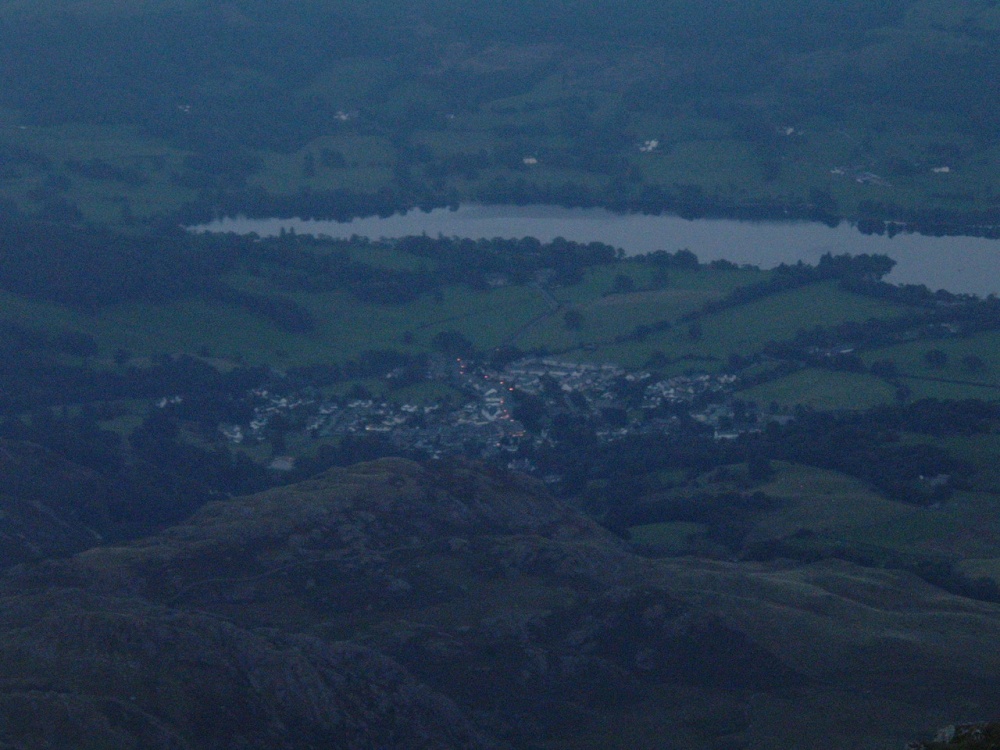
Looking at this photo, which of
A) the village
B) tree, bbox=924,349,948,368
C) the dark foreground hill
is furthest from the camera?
tree, bbox=924,349,948,368

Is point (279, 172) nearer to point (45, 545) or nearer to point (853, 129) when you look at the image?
point (853, 129)

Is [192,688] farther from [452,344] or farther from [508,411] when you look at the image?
[452,344]

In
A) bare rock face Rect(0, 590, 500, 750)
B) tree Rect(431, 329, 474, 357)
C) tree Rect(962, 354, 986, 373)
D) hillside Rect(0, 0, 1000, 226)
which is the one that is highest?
hillside Rect(0, 0, 1000, 226)

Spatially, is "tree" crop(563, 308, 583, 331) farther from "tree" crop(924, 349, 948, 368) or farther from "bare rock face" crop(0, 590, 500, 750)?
"bare rock face" crop(0, 590, 500, 750)

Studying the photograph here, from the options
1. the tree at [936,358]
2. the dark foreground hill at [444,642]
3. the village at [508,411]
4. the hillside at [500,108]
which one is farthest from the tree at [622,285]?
the dark foreground hill at [444,642]

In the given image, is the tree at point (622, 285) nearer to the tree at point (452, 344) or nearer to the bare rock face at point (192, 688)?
the tree at point (452, 344)

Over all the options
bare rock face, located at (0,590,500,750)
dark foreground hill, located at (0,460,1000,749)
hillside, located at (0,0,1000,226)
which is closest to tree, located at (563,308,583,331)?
hillside, located at (0,0,1000,226)
